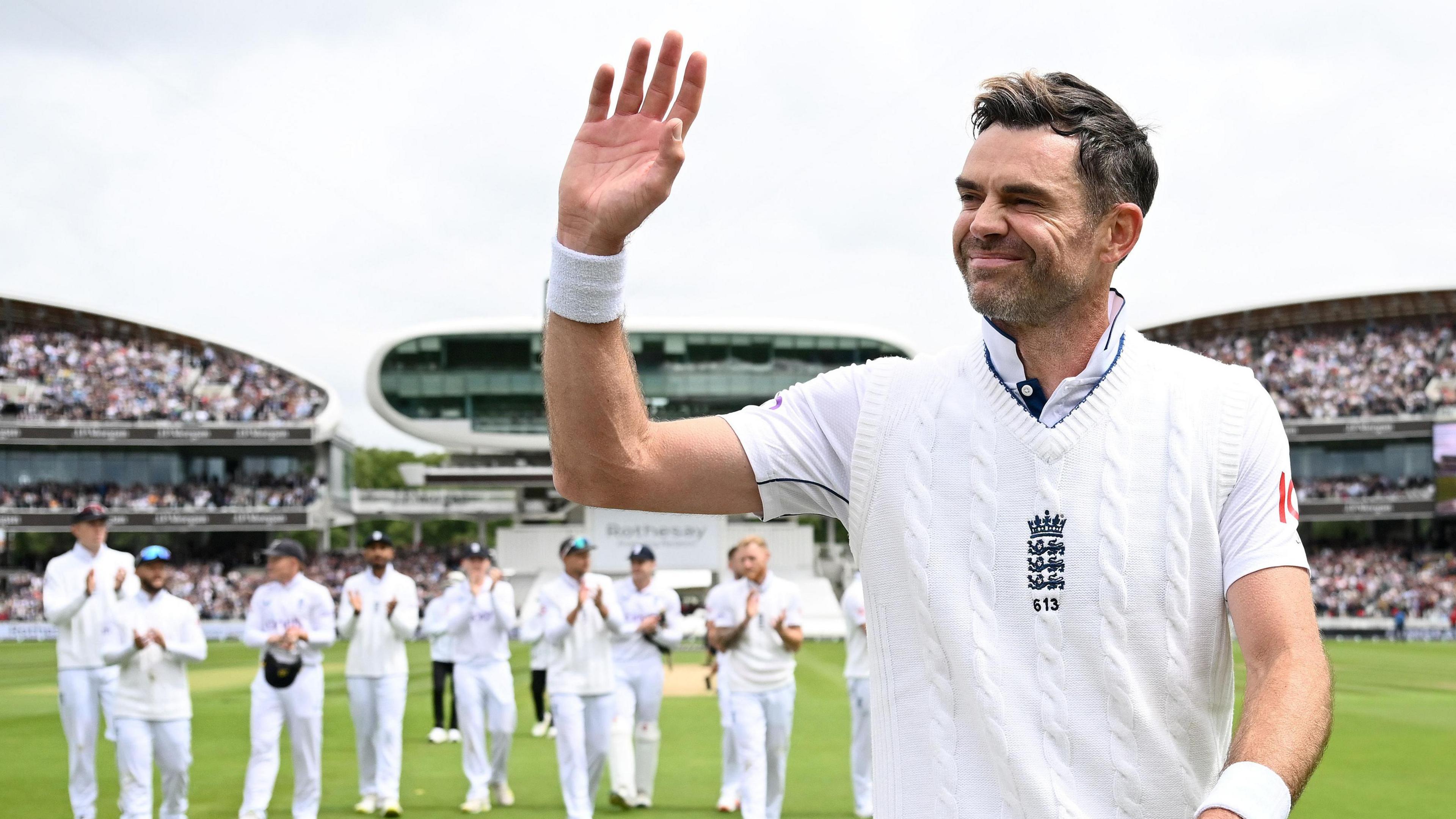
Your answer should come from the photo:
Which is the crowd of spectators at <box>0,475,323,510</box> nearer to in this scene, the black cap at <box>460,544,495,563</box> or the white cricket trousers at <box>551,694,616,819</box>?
the black cap at <box>460,544,495,563</box>

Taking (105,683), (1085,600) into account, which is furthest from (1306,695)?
(105,683)

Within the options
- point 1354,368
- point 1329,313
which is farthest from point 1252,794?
point 1329,313

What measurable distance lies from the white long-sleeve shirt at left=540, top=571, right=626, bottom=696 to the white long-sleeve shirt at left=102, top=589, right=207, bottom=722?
2.77 metres

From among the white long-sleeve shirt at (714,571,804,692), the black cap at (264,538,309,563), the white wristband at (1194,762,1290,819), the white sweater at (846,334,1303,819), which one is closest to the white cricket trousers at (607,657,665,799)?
the white long-sleeve shirt at (714,571,804,692)

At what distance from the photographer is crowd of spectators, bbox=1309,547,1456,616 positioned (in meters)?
39.0

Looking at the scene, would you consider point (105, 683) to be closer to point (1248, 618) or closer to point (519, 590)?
point (1248, 618)

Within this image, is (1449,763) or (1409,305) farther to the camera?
(1409,305)

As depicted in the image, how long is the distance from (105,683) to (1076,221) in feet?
35.5

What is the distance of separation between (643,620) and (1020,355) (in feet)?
30.8

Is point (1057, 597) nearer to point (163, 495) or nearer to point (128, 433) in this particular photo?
point (128, 433)

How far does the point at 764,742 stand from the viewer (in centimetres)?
1049

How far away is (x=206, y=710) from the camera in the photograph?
724 inches

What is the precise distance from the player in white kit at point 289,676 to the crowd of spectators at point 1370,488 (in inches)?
1733

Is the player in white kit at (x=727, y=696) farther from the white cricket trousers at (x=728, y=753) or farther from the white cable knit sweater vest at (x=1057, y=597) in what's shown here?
the white cable knit sweater vest at (x=1057, y=597)
